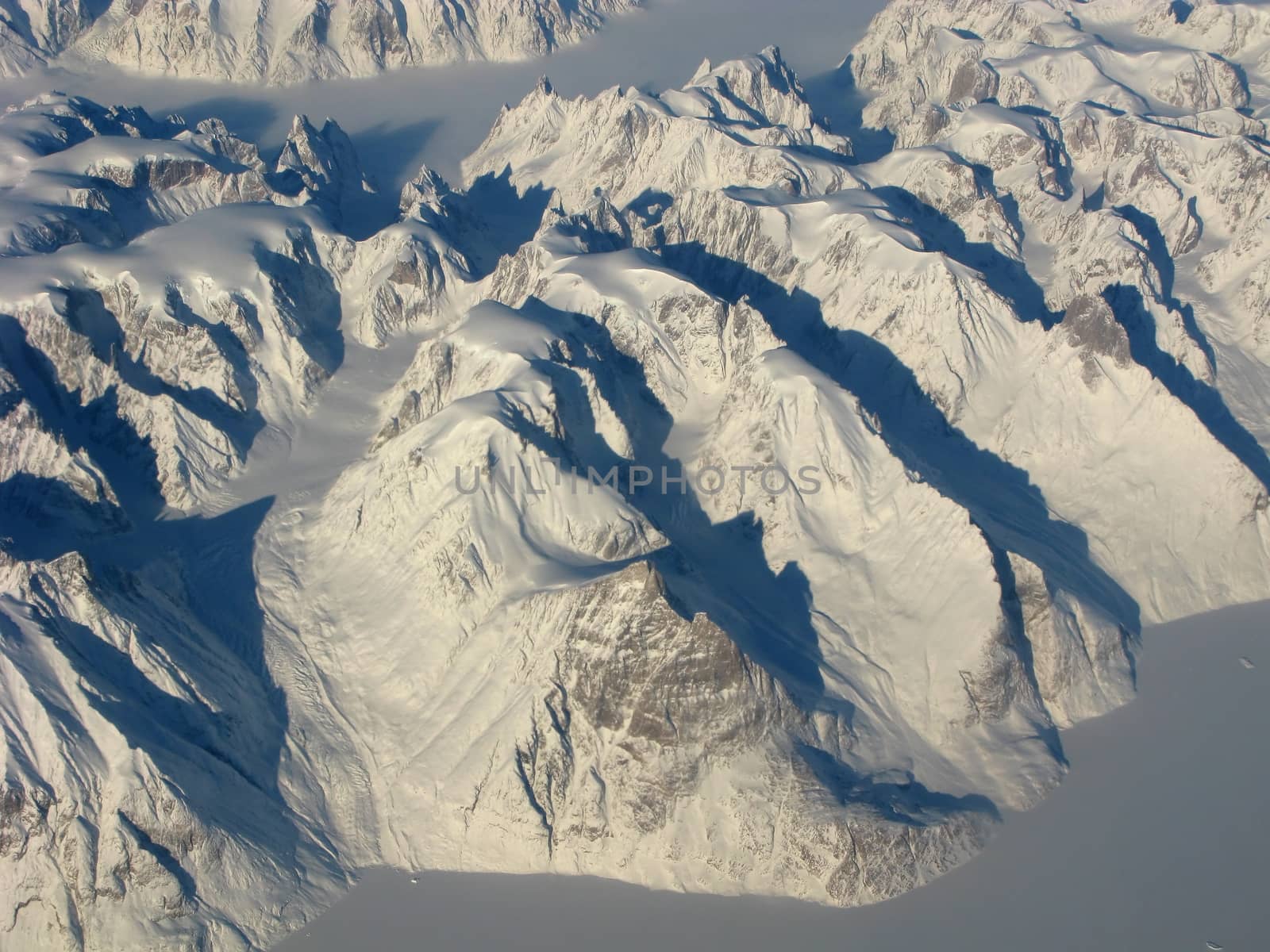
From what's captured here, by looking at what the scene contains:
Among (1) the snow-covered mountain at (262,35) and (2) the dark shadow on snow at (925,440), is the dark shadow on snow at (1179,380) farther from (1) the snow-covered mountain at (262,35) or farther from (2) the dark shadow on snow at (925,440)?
(1) the snow-covered mountain at (262,35)

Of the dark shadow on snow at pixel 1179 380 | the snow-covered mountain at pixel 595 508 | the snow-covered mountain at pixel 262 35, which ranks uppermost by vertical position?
the dark shadow on snow at pixel 1179 380

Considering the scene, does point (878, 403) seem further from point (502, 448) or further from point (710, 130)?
point (710, 130)

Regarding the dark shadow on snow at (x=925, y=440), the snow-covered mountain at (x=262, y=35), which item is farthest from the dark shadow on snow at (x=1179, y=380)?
the snow-covered mountain at (x=262, y=35)

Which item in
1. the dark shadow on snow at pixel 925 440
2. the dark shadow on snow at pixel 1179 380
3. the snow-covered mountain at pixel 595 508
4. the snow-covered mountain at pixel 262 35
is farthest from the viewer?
the snow-covered mountain at pixel 262 35

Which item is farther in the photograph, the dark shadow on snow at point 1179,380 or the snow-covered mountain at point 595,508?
the dark shadow on snow at point 1179,380

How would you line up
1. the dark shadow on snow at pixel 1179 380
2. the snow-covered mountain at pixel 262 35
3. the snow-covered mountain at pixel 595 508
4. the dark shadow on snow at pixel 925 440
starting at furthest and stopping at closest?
the snow-covered mountain at pixel 262 35 → the dark shadow on snow at pixel 1179 380 → the dark shadow on snow at pixel 925 440 → the snow-covered mountain at pixel 595 508

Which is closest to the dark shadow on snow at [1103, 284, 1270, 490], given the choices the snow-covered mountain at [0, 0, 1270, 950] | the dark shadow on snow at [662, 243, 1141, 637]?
the snow-covered mountain at [0, 0, 1270, 950]

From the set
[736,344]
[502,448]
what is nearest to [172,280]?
[502,448]
